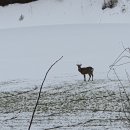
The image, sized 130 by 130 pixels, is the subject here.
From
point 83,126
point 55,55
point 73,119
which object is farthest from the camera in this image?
point 55,55

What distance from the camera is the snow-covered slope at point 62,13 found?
65.5ft

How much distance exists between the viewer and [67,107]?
793 centimetres

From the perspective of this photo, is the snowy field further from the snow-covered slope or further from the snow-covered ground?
the snow-covered slope

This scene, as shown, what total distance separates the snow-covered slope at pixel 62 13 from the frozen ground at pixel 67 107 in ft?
31.7

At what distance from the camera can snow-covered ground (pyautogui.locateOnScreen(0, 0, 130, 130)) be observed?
7066 millimetres

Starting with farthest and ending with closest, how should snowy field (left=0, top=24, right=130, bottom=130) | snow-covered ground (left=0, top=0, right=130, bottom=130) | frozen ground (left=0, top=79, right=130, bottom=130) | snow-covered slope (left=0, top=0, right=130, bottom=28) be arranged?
snow-covered slope (left=0, top=0, right=130, bottom=28)
snow-covered ground (left=0, top=0, right=130, bottom=130)
snowy field (left=0, top=24, right=130, bottom=130)
frozen ground (left=0, top=79, right=130, bottom=130)

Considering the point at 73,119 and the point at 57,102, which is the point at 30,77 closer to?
the point at 57,102

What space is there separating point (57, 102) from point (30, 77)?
277 centimetres

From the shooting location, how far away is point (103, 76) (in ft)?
35.5

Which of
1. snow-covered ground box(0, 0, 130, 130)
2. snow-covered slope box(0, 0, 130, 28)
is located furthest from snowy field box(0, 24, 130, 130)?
snow-covered slope box(0, 0, 130, 28)

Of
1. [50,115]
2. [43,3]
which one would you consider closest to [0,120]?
[50,115]

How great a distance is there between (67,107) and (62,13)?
13196 millimetres

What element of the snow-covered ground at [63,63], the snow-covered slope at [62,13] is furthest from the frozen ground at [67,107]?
the snow-covered slope at [62,13]

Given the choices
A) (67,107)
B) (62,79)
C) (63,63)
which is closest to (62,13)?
(63,63)
